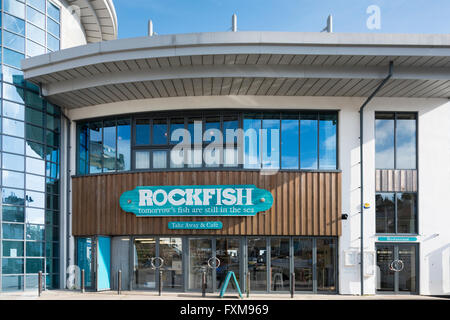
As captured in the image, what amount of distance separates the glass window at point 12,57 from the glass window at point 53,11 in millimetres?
2170

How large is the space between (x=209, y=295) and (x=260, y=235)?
252 centimetres

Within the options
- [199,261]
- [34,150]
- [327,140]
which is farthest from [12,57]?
[327,140]

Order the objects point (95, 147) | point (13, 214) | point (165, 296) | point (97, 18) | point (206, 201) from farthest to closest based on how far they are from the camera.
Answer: point (97, 18) < point (95, 147) < point (206, 201) < point (13, 214) < point (165, 296)

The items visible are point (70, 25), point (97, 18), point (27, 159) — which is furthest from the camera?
point (97, 18)

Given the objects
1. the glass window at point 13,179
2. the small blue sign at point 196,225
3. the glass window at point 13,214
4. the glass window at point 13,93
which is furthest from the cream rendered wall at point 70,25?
the small blue sign at point 196,225

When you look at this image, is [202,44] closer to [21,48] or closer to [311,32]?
[311,32]

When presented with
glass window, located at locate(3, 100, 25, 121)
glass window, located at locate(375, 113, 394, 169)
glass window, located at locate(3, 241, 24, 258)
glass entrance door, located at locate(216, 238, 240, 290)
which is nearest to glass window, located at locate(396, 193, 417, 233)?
glass window, located at locate(375, 113, 394, 169)

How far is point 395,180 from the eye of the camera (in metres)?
14.1

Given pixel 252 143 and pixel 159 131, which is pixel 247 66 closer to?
pixel 252 143

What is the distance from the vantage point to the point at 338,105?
46.3ft

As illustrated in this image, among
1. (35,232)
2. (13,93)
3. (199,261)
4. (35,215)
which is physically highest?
(13,93)

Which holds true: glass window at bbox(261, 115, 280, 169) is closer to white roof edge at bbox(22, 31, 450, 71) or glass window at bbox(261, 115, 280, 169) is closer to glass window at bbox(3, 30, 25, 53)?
→ white roof edge at bbox(22, 31, 450, 71)

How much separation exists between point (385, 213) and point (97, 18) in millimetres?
13679

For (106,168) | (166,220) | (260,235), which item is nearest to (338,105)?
(260,235)
